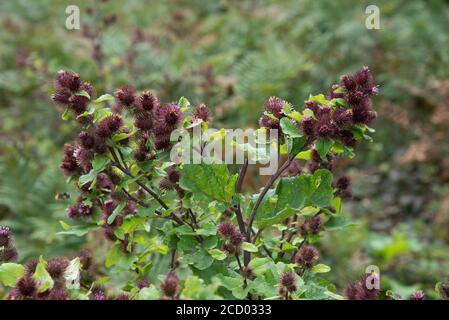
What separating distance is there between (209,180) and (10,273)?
51 cm

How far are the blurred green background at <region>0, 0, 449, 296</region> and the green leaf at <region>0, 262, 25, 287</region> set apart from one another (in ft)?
6.79

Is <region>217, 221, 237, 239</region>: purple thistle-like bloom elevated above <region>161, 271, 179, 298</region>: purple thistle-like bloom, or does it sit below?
above

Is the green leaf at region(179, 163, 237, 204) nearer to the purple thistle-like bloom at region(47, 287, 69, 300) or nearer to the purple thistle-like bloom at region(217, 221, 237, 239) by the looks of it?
the purple thistle-like bloom at region(217, 221, 237, 239)

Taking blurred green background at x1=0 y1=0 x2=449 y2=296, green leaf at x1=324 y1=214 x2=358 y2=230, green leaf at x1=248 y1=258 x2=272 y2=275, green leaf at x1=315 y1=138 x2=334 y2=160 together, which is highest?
blurred green background at x1=0 y1=0 x2=449 y2=296

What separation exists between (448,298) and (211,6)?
680 centimetres

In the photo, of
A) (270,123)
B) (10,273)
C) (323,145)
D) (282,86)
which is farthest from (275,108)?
(282,86)

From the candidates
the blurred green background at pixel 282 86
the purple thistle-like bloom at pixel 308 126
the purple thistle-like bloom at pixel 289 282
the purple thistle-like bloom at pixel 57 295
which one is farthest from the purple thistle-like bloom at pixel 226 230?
the blurred green background at pixel 282 86

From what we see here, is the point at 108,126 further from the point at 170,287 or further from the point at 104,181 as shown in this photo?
the point at 170,287

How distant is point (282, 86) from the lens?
529 centimetres

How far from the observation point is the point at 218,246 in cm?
157

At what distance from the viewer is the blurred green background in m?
4.08

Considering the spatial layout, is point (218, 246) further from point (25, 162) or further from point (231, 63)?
point (231, 63)

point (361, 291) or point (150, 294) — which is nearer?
point (150, 294)

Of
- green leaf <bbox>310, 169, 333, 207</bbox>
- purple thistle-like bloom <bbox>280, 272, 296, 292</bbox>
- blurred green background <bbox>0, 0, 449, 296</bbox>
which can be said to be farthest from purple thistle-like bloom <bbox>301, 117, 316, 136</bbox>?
blurred green background <bbox>0, 0, 449, 296</bbox>
